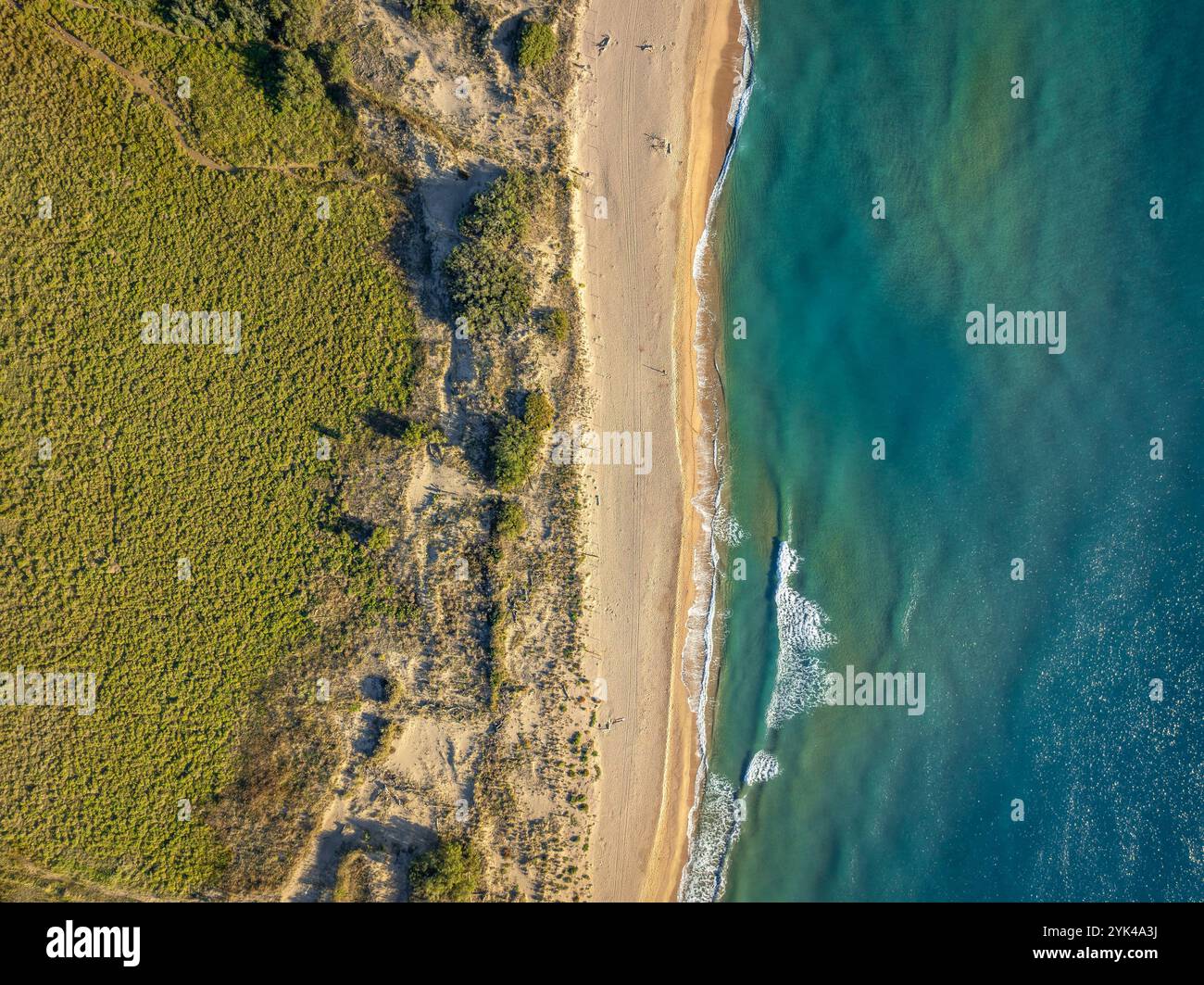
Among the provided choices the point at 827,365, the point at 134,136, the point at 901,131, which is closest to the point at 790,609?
the point at 827,365

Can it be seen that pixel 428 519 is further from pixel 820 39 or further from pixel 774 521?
pixel 820 39

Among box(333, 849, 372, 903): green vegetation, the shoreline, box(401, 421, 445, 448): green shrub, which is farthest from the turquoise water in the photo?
box(333, 849, 372, 903): green vegetation

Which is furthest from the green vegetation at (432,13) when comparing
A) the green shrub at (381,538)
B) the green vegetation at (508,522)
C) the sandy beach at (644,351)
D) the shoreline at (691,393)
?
the green shrub at (381,538)

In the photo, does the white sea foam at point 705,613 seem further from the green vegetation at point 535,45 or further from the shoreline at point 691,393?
the green vegetation at point 535,45

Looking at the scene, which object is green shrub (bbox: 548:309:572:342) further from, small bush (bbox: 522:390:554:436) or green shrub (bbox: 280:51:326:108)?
green shrub (bbox: 280:51:326:108)

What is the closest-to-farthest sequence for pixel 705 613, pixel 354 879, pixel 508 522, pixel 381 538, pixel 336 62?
pixel 336 62 < pixel 508 522 < pixel 381 538 < pixel 354 879 < pixel 705 613

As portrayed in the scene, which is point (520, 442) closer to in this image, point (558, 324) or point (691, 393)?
point (558, 324)

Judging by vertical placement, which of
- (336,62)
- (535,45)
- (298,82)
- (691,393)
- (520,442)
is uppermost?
(535,45)

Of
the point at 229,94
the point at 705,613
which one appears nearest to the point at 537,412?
the point at 705,613
